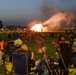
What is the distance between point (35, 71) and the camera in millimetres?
12102

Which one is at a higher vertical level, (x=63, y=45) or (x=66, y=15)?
(x=66, y=15)

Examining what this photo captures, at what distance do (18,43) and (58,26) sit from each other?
9875cm

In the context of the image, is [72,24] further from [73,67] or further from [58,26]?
[73,67]

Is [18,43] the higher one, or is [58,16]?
[58,16]

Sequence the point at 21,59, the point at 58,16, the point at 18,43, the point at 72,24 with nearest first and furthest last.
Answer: the point at 21,59
the point at 18,43
the point at 58,16
the point at 72,24

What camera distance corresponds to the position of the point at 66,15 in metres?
113

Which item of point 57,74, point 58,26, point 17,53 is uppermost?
point 58,26

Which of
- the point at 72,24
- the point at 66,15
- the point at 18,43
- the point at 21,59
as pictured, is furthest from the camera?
the point at 72,24

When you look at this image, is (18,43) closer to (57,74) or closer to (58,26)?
(57,74)

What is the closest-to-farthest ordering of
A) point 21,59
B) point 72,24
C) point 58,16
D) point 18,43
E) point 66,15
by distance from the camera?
point 21,59
point 18,43
point 58,16
point 66,15
point 72,24

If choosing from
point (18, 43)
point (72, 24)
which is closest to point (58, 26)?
point (72, 24)

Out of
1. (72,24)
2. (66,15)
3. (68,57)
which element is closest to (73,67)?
(68,57)

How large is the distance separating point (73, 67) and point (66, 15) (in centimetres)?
10065

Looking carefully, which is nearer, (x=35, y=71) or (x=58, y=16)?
(x=35, y=71)
